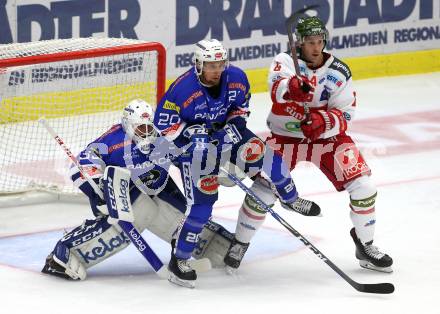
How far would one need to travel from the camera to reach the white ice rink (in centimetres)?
530

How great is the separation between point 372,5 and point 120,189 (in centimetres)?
490

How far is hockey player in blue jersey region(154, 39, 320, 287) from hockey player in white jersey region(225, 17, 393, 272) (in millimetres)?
191

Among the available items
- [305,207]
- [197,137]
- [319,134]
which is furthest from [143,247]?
[319,134]

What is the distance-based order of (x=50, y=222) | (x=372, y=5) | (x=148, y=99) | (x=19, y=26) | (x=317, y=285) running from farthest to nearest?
(x=372, y=5), (x=19, y=26), (x=148, y=99), (x=50, y=222), (x=317, y=285)

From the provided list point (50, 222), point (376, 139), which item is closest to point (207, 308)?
point (50, 222)

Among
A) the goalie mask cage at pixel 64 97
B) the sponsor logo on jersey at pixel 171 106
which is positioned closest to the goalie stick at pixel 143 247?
the sponsor logo on jersey at pixel 171 106

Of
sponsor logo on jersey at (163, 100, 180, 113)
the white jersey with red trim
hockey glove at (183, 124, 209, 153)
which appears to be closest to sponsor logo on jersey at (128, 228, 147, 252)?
hockey glove at (183, 124, 209, 153)

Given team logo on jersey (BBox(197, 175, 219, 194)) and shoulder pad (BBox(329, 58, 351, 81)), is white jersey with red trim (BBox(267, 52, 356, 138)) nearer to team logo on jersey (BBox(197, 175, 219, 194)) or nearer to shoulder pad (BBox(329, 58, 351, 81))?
shoulder pad (BBox(329, 58, 351, 81))

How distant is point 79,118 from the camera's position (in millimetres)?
7348

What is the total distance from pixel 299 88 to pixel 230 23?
382 centimetres

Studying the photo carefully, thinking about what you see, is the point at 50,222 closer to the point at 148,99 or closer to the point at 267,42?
the point at 148,99

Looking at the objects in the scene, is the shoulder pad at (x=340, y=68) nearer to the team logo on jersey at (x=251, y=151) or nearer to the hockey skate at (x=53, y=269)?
the team logo on jersey at (x=251, y=151)

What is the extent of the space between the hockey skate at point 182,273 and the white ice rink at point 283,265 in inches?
1.6

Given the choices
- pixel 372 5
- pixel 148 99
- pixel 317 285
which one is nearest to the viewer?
pixel 317 285
